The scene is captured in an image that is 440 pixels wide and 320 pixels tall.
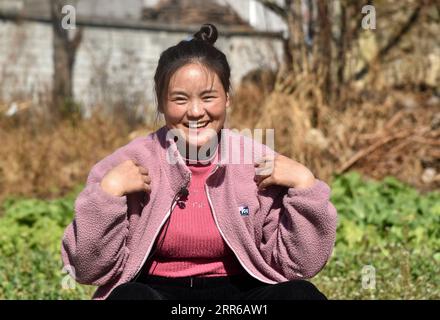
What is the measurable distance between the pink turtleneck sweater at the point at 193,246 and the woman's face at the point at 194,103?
0.57 ft

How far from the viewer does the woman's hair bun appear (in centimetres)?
328

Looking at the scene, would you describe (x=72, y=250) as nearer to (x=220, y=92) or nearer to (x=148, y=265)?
(x=148, y=265)

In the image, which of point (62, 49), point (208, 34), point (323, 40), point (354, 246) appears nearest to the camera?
point (208, 34)

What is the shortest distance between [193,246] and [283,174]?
0.38 m

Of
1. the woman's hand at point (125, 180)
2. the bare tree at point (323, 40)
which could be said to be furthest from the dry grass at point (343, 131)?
the woman's hand at point (125, 180)

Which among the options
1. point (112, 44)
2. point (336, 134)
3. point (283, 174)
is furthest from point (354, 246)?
point (112, 44)

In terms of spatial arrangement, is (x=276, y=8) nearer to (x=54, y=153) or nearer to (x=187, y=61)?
(x=54, y=153)

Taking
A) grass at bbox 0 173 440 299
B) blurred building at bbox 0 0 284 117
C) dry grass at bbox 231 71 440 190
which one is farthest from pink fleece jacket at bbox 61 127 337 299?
blurred building at bbox 0 0 284 117

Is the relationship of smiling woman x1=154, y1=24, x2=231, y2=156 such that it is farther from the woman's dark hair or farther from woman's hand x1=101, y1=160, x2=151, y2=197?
woman's hand x1=101, y1=160, x2=151, y2=197

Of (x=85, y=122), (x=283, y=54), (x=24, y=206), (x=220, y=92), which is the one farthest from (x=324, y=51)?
(x=220, y=92)

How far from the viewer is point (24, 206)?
7.33 meters

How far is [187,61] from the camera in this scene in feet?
10.3
